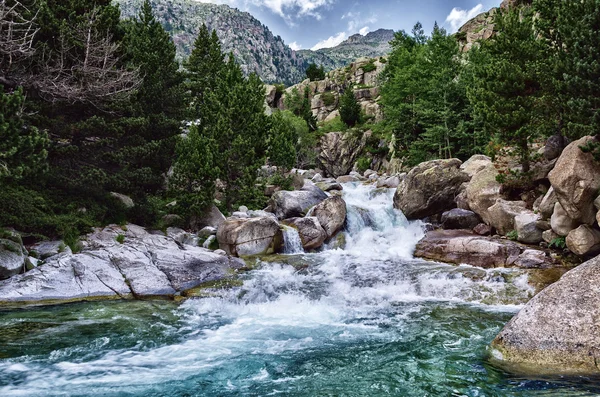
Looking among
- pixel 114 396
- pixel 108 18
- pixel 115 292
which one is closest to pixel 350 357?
pixel 114 396

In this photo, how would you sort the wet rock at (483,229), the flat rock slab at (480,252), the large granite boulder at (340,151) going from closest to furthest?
the flat rock slab at (480,252), the wet rock at (483,229), the large granite boulder at (340,151)

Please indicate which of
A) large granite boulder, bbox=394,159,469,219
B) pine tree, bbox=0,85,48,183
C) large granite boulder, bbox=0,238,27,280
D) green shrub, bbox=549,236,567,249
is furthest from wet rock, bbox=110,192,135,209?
green shrub, bbox=549,236,567,249

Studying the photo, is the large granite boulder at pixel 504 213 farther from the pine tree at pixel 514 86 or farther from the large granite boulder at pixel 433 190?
the large granite boulder at pixel 433 190

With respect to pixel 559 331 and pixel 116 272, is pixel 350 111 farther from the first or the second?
pixel 559 331

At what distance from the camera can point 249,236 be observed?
21.8 meters

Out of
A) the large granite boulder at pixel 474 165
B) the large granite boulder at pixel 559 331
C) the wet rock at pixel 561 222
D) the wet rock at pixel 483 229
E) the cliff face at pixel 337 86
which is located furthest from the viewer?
the cliff face at pixel 337 86

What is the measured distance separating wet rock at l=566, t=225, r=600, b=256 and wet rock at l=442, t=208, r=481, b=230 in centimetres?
771

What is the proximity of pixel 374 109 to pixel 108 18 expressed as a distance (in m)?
66.2

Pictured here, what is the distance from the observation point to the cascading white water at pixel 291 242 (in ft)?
75.4

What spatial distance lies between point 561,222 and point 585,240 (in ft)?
5.10

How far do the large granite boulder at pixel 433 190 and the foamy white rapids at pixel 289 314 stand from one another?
4.32 meters

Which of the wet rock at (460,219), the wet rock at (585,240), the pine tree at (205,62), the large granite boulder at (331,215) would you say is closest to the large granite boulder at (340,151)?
the pine tree at (205,62)

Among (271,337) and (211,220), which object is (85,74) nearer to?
(211,220)

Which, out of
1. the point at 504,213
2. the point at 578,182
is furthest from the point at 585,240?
the point at 504,213
